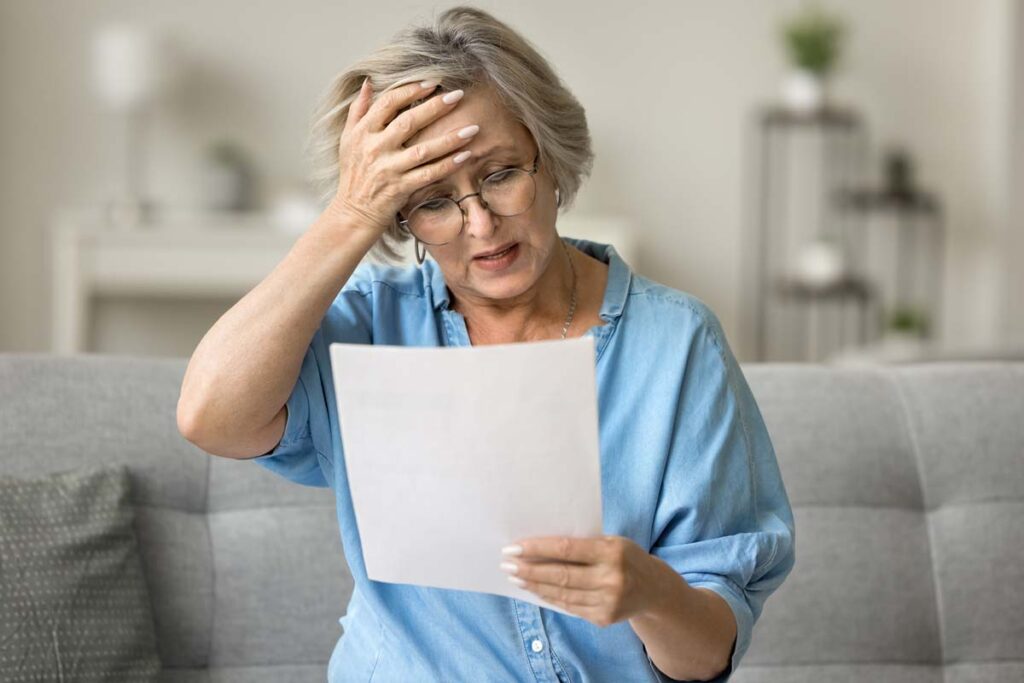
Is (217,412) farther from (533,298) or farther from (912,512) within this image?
(912,512)

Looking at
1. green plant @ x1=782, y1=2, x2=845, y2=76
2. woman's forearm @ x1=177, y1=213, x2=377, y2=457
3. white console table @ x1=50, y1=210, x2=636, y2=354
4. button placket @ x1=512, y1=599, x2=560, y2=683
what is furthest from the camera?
green plant @ x1=782, y1=2, x2=845, y2=76

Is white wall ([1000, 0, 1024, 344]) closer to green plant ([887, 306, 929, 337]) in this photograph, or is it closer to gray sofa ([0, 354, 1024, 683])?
green plant ([887, 306, 929, 337])

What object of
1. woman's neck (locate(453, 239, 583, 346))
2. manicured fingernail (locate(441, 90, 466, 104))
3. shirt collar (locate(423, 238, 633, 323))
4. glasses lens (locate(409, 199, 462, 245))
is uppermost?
manicured fingernail (locate(441, 90, 466, 104))

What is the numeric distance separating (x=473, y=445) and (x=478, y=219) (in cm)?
31

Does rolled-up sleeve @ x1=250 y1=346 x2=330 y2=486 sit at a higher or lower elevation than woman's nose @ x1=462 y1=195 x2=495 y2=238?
lower

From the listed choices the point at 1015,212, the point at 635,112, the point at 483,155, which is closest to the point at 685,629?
the point at 483,155

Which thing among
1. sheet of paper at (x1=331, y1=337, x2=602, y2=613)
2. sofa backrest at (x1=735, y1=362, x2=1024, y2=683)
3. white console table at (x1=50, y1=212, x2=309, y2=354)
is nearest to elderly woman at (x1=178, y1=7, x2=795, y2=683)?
sheet of paper at (x1=331, y1=337, x2=602, y2=613)

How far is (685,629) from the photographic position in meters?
1.21

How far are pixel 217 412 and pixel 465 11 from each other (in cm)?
51

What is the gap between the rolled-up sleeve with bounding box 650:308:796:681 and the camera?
4.29 feet

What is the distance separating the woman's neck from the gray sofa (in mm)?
470

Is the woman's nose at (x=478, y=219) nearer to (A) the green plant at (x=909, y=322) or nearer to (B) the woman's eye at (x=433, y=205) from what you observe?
(B) the woman's eye at (x=433, y=205)

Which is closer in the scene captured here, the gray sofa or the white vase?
the gray sofa

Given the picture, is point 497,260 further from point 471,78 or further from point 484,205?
point 471,78
